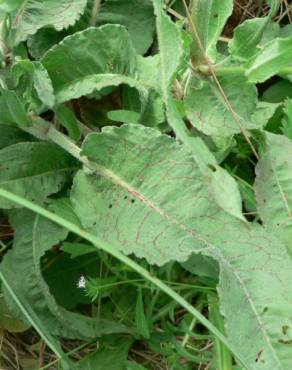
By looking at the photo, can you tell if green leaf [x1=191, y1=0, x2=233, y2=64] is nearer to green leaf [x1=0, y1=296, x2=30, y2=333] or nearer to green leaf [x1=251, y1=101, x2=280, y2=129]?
green leaf [x1=251, y1=101, x2=280, y2=129]

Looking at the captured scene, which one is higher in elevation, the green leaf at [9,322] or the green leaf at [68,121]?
the green leaf at [68,121]

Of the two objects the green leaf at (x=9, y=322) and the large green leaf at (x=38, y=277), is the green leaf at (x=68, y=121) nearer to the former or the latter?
the large green leaf at (x=38, y=277)

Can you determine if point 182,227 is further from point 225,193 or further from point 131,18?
point 131,18

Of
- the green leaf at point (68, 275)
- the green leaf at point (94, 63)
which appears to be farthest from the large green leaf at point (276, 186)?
the green leaf at point (68, 275)

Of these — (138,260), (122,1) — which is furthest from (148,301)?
(122,1)

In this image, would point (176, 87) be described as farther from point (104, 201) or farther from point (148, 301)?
point (148, 301)

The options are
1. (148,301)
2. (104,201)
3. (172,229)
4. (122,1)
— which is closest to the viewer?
(172,229)

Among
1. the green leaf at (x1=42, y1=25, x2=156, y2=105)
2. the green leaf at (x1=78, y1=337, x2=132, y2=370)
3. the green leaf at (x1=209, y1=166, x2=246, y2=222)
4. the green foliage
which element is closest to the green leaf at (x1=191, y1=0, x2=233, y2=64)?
the green foliage
